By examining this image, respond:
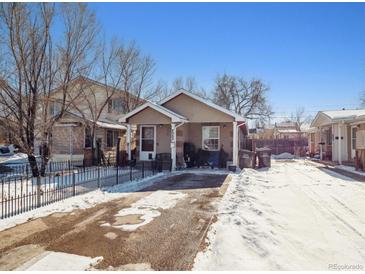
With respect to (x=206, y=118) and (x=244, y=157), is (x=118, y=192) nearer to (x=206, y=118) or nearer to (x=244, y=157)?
(x=206, y=118)

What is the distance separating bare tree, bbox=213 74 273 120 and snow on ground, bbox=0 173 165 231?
34039 mm

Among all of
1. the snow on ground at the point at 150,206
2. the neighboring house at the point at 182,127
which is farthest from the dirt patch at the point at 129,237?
the neighboring house at the point at 182,127

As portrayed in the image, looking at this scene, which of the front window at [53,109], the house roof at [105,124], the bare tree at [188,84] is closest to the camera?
the front window at [53,109]

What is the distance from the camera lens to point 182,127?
15711 mm

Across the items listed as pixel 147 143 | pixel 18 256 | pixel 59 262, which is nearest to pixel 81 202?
pixel 18 256

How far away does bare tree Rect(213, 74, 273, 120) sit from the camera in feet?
139

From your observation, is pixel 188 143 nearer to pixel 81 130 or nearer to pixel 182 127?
pixel 182 127

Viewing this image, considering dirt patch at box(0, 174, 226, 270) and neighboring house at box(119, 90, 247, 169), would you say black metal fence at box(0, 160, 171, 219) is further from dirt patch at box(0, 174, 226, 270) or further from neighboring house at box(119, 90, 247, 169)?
neighboring house at box(119, 90, 247, 169)

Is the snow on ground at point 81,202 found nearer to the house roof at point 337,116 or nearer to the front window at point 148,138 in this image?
the front window at point 148,138

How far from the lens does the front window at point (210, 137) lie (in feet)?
53.9

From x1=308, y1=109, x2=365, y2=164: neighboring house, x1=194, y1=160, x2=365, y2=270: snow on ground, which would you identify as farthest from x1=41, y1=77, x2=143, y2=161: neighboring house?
x1=308, y1=109, x2=365, y2=164: neighboring house

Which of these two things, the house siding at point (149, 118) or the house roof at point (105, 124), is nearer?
the house siding at point (149, 118)

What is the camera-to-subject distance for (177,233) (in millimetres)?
5004

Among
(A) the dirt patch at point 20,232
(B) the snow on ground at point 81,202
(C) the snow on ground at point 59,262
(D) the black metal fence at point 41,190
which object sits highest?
(D) the black metal fence at point 41,190
